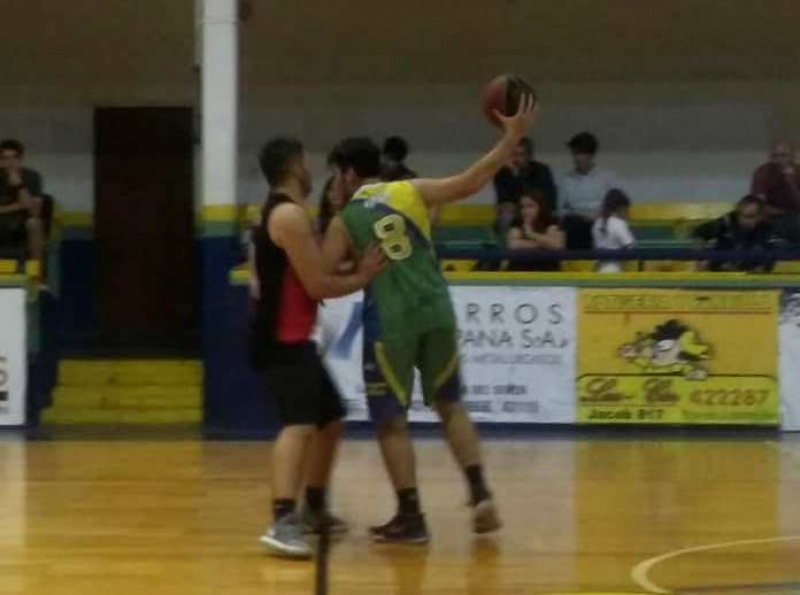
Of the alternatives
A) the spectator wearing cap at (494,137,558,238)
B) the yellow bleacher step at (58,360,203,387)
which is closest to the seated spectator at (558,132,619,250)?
the spectator wearing cap at (494,137,558,238)

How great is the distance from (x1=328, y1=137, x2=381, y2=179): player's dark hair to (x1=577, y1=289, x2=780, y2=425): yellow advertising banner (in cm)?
472

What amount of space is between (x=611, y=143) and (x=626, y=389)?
4552 millimetres

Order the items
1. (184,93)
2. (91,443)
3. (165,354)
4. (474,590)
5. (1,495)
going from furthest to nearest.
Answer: (184,93) → (165,354) → (91,443) → (1,495) → (474,590)

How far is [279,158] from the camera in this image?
23.5 ft

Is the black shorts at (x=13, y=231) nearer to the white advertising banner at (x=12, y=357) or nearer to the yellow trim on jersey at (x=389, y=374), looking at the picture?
the white advertising banner at (x=12, y=357)

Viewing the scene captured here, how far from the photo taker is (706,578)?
6.63m

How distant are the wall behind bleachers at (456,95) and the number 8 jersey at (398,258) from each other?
8379 millimetres

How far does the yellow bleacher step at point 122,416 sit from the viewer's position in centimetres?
1265

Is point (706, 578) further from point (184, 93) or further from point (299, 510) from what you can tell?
point (184, 93)

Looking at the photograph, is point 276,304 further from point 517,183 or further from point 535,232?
point 517,183

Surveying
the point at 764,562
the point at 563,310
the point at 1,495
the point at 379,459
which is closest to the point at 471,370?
the point at 563,310

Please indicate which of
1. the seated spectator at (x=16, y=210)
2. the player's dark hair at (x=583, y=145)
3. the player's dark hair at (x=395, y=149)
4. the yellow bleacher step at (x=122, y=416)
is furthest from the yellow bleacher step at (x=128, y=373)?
the player's dark hair at (x=583, y=145)

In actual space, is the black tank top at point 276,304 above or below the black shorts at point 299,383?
above

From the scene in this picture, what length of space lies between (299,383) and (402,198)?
950 mm
